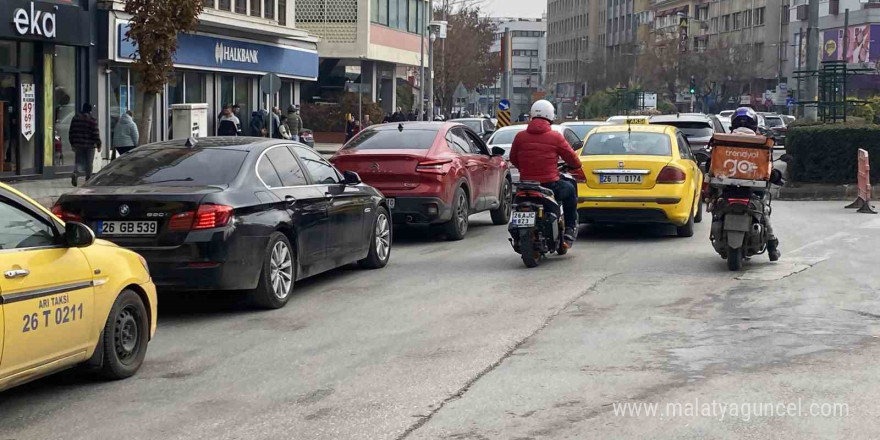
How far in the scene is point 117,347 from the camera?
770cm

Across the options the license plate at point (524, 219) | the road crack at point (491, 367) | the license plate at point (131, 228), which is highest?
the license plate at point (131, 228)

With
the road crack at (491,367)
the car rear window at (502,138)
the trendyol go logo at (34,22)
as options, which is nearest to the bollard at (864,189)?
the car rear window at (502,138)

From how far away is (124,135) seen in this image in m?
26.1

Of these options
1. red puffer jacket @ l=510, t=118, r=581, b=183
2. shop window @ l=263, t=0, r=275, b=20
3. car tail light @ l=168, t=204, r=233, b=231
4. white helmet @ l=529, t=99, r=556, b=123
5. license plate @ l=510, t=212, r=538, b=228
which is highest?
shop window @ l=263, t=0, r=275, b=20

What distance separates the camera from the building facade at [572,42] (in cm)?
16634

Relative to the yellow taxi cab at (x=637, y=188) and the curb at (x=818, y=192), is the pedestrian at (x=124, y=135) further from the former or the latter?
the curb at (x=818, y=192)

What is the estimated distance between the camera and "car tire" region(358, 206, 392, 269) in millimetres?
13273

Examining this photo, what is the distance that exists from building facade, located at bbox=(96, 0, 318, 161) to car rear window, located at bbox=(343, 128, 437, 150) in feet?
36.4

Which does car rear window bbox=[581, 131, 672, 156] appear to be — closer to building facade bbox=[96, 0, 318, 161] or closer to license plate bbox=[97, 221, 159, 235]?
license plate bbox=[97, 221, 159, 235]

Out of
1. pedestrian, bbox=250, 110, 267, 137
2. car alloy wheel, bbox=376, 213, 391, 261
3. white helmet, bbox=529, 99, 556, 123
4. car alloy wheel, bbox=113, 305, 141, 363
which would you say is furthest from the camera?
pedestrian, bbox=250, 110, 267, 137

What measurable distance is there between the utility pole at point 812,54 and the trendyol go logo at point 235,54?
1710cm

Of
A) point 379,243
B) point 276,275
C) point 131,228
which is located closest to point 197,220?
point 131,228

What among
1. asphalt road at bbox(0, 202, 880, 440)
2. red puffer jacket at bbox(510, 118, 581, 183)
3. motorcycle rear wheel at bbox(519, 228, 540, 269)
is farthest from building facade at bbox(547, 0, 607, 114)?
asphalt road at bbox(0, 202, 880, 440)

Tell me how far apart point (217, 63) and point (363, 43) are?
22.3 metres
